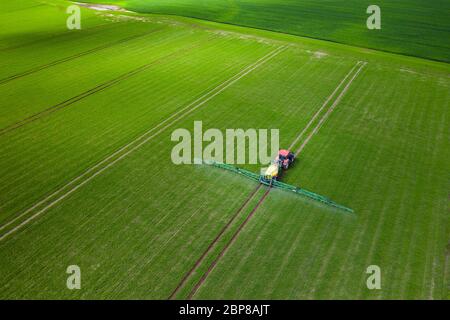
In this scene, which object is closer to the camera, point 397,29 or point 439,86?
point 439,86

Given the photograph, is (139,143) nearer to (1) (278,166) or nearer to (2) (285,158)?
(1) (278,166)

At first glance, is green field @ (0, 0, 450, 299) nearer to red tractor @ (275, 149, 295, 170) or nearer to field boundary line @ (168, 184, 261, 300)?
field boundary line @ (168, 184, 261, 300)

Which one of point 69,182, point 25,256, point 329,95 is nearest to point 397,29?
point 329,95

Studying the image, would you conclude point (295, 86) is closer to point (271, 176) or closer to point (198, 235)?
point (271, 176)

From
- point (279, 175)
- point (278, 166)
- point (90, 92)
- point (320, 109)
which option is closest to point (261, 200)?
point (279, 175)

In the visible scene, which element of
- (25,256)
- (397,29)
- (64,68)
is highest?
(397,29)

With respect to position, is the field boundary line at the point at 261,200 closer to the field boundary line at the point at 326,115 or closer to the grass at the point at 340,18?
the field boundary line at the point at 326,115
